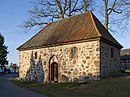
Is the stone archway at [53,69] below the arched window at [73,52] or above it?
below

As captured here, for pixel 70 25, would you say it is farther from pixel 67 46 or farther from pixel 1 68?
pixel 1 68

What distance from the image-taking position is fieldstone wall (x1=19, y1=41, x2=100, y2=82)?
787 inches

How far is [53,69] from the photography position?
23.6 meters

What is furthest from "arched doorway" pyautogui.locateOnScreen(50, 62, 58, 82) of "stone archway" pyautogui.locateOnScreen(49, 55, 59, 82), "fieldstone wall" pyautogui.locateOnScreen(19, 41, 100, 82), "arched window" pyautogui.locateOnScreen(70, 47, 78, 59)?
"arched window" pyautogui.locateOnScreen(70, 47, 78, 59)

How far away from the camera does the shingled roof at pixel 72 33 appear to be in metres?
20.9

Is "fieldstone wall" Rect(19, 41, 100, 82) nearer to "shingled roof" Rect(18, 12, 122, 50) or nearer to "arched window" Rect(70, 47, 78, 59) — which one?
"arched window" Rect(70, 47, 78, 59)

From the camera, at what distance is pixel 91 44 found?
66.5 feet

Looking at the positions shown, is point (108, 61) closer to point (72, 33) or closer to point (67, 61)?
point (67, 61)

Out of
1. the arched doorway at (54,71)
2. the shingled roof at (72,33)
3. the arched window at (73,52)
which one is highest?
the shingled roof at (72,33)

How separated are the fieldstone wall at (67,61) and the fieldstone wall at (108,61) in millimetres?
882

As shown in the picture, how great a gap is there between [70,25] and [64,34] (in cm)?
171

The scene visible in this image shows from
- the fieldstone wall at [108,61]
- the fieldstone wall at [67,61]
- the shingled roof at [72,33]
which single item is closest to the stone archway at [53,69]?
the fieldstone wall at [67,61]

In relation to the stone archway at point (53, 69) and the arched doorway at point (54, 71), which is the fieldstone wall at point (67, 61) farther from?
the arched doorway at point (54, 71)

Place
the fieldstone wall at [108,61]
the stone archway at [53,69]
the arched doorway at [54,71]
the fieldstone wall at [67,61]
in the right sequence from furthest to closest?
the arched doorway at [54,71] < the stone archway at [53,69] < the fieldstone wall at [108,61] < the fieldstone wall at [67,61]
